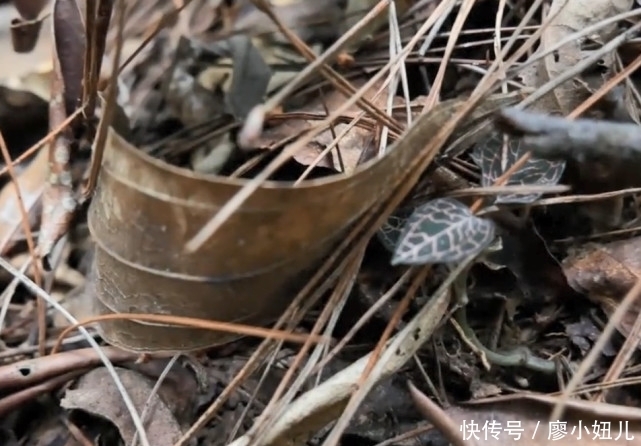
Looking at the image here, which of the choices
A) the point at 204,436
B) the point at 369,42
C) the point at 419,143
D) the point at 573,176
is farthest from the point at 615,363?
the point at 369,42

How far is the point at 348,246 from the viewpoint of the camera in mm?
752

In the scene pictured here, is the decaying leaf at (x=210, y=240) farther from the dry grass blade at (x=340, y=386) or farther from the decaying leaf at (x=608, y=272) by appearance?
the decaying leaf at (x=608, y=272)

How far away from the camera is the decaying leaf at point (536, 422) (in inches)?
29.1

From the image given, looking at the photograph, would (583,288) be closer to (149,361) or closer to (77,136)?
(149,361)

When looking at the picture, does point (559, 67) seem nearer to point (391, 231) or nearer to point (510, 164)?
point (510, 164)

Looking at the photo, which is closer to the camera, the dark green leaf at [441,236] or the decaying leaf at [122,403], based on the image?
the dark green leaf at [441,236]

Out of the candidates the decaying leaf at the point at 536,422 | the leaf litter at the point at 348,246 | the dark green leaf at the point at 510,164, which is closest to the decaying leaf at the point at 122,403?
the leaf litter at the point at 348,246

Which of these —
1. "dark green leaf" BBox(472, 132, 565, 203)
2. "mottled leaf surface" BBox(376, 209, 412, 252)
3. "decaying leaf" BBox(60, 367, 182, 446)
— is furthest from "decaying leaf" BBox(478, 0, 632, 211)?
"decaying leaf" BBox(60, 367, 182, 446)

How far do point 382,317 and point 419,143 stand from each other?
23 cm

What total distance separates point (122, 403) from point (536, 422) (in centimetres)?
45

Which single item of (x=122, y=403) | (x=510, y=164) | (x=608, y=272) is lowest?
(x=122, y=403)

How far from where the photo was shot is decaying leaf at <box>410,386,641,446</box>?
2.42 feet

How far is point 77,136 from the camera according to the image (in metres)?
1.00

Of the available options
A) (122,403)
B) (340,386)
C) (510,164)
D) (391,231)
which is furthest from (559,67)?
(122,403)
